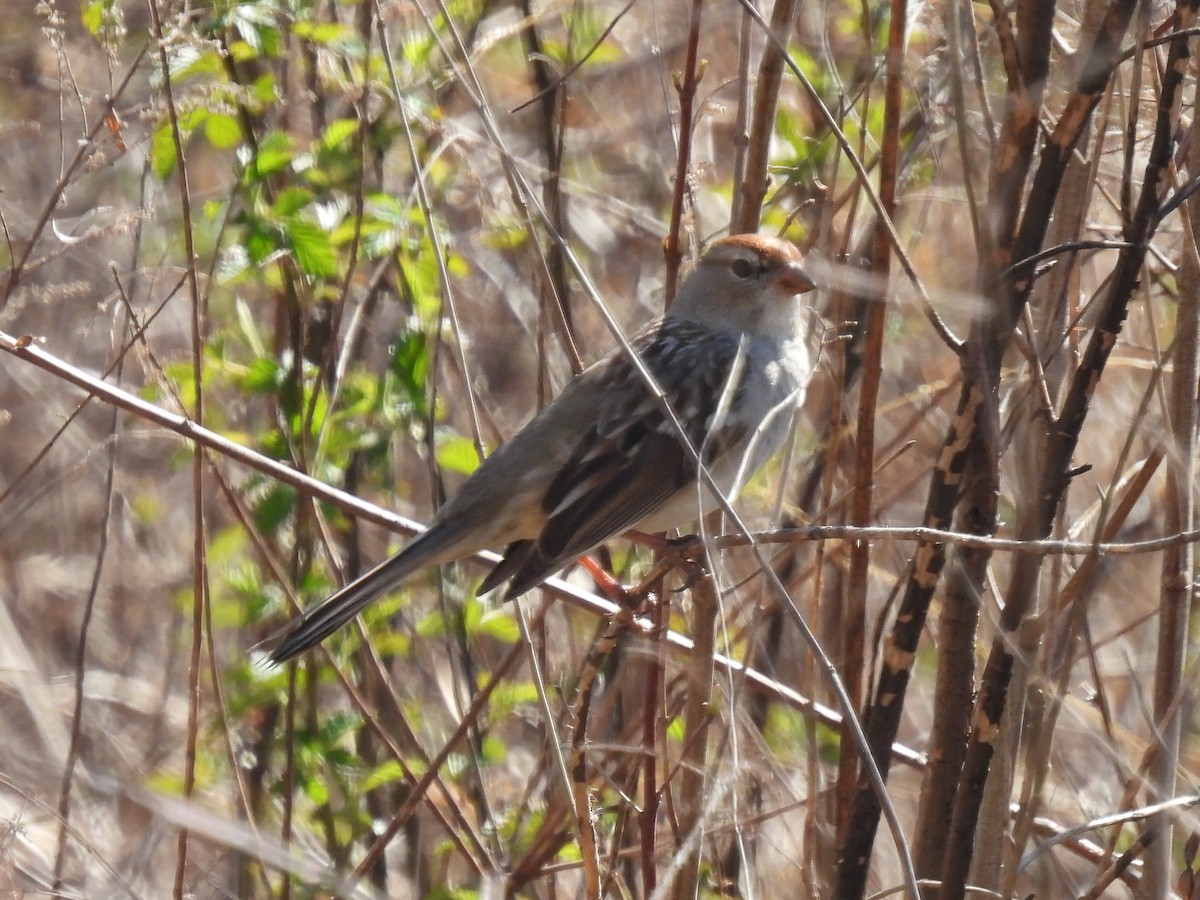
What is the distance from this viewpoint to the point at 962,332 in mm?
4422

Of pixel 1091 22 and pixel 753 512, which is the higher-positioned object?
pixel 1091 22

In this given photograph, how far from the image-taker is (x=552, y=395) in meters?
3.90

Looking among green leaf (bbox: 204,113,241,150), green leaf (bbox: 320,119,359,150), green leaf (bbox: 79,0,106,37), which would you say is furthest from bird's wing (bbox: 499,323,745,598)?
green leaf (bbox: 79,0,106,37)

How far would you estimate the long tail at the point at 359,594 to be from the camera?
9.41 feet

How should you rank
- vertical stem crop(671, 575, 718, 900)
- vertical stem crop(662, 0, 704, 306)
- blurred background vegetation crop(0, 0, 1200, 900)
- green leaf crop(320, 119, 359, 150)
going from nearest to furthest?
1. blurred background vegetation crop(0, 0, 1200, 900)
2. vertical stem crop(671, 575, 718, 900)
3. vertical stem crop(662, 0, 704, 306)
4. green leaf crop(320, 119, 359, 150)

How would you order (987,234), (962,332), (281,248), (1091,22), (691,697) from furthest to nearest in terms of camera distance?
(962,332) < (281,248) < (691,697) < (1091,22) < (987,234)

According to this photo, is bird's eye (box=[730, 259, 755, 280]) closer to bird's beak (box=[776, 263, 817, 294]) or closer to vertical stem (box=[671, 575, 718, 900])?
bird's beak (box=[776, 263, 817, 294])

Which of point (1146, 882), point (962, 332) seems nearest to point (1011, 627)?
point (1146, 882)

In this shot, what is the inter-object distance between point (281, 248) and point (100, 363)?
3.26 meters

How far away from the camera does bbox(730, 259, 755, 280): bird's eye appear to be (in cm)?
371

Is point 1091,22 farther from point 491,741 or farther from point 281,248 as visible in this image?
point 491,741

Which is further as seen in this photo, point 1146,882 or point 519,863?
point 519,863

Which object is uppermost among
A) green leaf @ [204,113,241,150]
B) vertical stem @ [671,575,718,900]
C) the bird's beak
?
green leaf @ [204,113,241,150]

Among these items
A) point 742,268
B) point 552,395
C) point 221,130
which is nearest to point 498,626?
point 552,395
